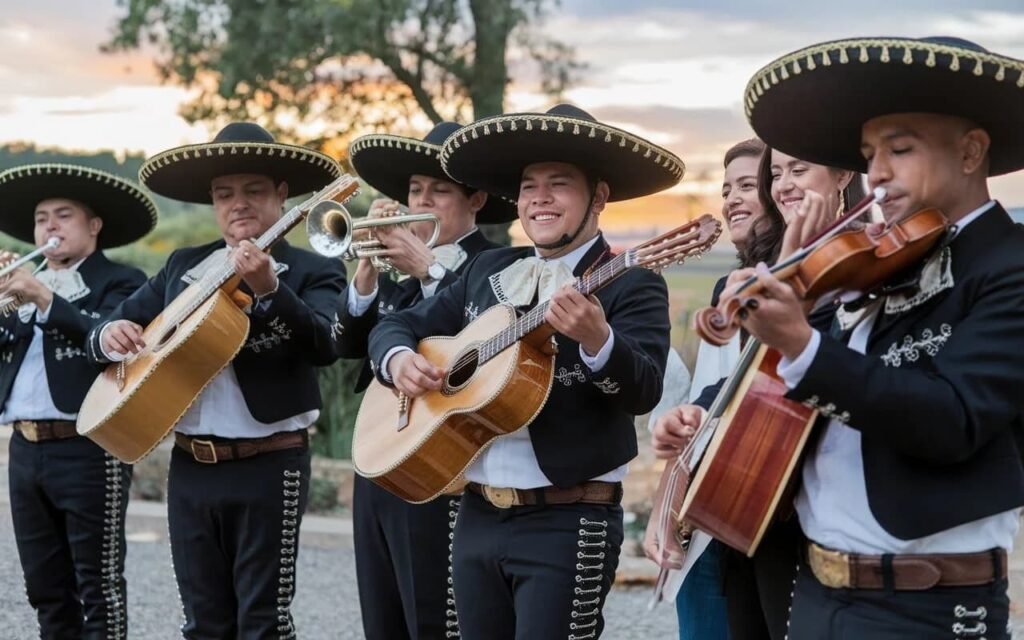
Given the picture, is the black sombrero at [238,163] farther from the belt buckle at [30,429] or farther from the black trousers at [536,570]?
the black trousers at [536,570]

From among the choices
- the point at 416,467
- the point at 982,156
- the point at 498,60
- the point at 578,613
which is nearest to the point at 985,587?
the point at 982,156

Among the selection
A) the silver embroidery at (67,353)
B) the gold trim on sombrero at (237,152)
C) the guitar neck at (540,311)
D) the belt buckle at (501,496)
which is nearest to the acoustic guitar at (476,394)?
the guitar neck at (540,311)

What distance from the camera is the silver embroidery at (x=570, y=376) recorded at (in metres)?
3.52

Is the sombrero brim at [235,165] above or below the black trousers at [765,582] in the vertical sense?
above

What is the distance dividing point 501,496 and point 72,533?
2.58m

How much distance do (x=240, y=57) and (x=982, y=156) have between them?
27.9 feet

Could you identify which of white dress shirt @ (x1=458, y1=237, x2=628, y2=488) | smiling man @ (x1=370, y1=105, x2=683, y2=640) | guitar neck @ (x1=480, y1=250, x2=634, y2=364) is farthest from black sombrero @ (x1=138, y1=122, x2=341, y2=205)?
white dress shirt @ (x1=458, y1=237, x2=628, y2=488)

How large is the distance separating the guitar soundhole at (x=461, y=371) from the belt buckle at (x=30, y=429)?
2.46 m

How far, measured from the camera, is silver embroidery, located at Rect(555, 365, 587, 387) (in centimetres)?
352

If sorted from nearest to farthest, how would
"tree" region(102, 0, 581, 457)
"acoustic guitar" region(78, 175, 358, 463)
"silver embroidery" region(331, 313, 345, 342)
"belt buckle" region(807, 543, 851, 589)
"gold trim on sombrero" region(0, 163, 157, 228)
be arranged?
"belt buckle" region(807, 543, 851, 589) < "acoustic guitar" region(78, 175, 358, 463) < "silver embroidery" region(331, 313, 345, 342) < "gold trim on sombrero" region(0, 163, 157, 228) < "tree" region(102, 0, 581, 457)

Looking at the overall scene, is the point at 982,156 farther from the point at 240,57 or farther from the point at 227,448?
the point at 240,57

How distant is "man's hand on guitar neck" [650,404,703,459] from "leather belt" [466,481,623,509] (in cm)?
55

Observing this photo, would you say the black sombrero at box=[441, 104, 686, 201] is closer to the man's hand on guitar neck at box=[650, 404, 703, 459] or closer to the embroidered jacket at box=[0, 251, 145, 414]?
the man's hand on guitar neck at box=[650, 404, 703, 459]

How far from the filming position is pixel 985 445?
2.45m
